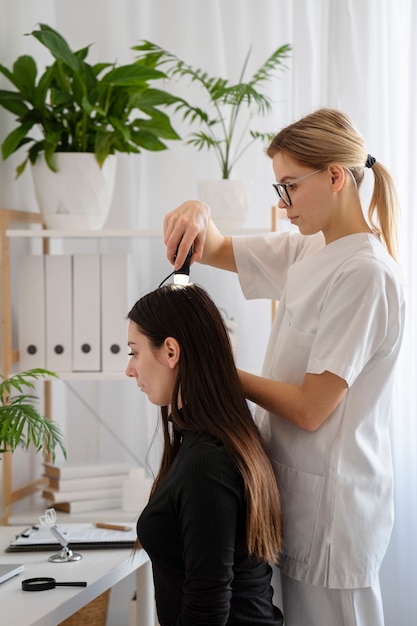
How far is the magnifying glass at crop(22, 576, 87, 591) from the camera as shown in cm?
165

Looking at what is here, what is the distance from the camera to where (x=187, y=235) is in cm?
163

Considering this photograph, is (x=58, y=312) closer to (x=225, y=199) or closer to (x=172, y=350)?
(x=225, y=199)

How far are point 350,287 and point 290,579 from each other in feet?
1.80

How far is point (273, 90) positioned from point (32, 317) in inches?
42.9

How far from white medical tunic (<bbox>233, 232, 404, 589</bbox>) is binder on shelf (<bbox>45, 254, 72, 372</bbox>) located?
3.91 ft

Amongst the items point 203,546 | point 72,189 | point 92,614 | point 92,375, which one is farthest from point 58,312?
point 203,546

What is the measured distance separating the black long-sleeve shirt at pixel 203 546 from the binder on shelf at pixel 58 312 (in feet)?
4.18

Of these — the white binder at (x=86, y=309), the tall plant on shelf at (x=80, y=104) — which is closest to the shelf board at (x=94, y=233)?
the white binder at (x=86, y=309)

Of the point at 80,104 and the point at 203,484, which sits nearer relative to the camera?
the point at 203,484

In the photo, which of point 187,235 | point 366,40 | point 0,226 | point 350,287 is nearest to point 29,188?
point 0,226

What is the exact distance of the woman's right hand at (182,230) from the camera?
63.9 inches

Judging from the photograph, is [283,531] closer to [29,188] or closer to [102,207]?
[102,207]

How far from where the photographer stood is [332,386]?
147cm

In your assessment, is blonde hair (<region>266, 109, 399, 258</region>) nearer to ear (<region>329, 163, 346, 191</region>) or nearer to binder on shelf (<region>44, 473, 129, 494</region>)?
ear (<region>329, 163, 346, 191</region>)
